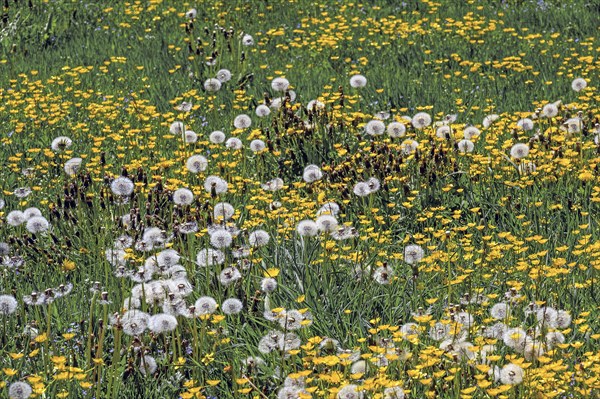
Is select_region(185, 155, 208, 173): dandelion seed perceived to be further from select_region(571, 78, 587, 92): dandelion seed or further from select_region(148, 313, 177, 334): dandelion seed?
select_region(571, 78, 587, 92): dandelion seed

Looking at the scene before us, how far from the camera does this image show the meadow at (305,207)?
364 centimetres

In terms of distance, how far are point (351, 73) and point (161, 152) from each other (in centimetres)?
204

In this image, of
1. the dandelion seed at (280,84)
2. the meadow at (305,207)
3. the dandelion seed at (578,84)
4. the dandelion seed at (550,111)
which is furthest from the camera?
the dandelion seed at (578,84)

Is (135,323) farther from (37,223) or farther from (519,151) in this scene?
(519,151)

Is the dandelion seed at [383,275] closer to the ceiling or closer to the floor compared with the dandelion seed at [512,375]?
closer to the floor

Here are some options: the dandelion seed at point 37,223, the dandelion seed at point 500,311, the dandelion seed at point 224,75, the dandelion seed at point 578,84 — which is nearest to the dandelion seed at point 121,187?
the dandelion seed at point 37,223

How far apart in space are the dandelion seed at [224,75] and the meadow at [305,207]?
29 millimetres

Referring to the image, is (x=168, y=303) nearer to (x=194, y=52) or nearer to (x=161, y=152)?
(x=161, y=152)

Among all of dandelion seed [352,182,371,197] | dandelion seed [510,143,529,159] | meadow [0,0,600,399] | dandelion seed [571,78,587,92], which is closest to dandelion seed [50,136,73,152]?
meadow [0,0,600,399]

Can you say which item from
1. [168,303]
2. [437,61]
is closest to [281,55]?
[437,61]

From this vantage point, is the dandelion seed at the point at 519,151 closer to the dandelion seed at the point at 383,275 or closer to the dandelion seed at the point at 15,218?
the dandelion seed at the point at 383,275

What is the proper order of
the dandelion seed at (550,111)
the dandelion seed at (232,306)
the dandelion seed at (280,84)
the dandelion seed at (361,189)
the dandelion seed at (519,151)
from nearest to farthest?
the dandelion seed at (232,306), the dandelion seed at (361,189), the dandelion seed at (519,151), the dandelion seed at (550,111), the dandelion seed at (280,84)

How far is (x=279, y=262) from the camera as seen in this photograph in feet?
14.8

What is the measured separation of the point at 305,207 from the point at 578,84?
8.96ft
